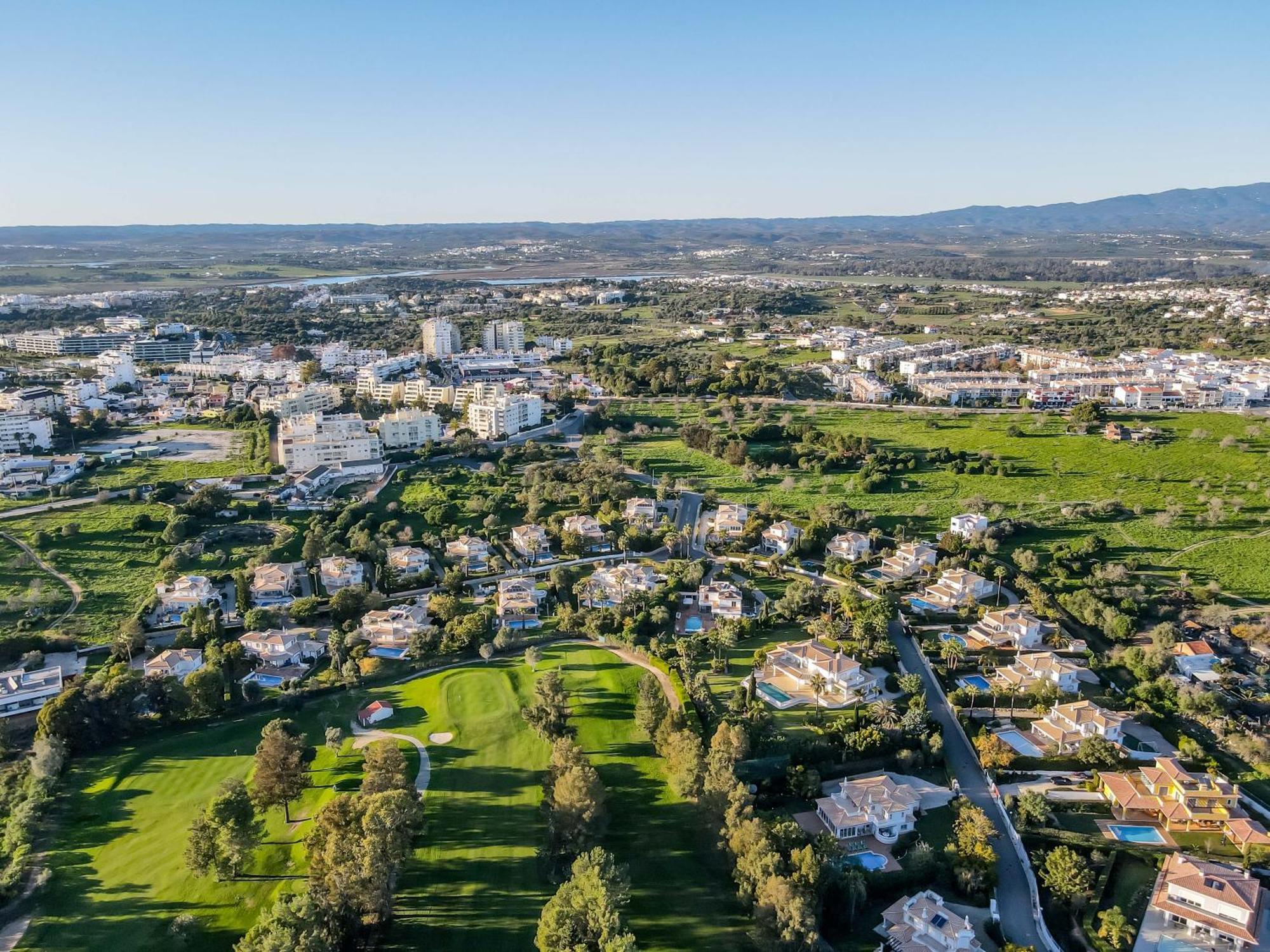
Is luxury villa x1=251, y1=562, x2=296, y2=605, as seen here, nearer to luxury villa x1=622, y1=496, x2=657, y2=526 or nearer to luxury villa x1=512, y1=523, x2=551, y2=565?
luxury villa x1=512, y1=523, x2=551, y2=565

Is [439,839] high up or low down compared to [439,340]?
down

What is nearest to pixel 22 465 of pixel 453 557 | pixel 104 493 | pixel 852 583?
pixel 104 493

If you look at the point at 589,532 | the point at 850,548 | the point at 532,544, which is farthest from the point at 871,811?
the point at 589,532

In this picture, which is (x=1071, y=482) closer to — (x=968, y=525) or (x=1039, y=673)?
(x=968, y=525)

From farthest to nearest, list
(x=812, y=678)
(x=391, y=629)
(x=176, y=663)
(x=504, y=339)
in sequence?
(x=504, y=339) < (x=391, y=629) < (x=176, y=663) < (x=812, y=678)

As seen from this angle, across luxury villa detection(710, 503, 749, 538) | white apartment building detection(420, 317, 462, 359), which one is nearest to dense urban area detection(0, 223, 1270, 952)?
luxury villa detection(710, 503, 749, 538)

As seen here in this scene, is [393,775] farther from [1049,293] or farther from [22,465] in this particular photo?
[1049,293]

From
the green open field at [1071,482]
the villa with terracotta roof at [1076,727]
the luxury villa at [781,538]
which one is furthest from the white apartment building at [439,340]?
the villa with terracotta roof at [1076,727]
